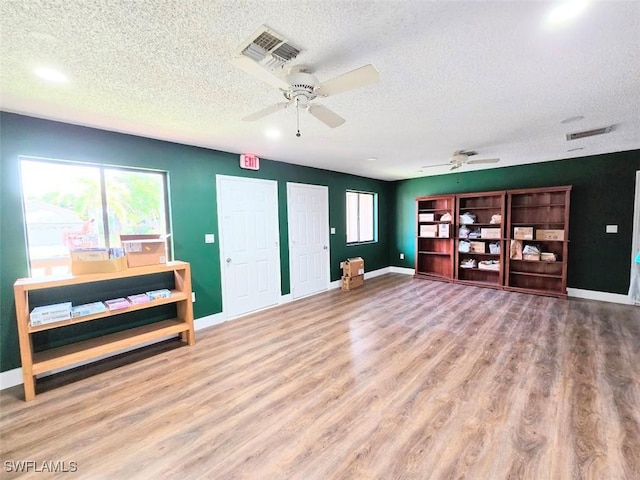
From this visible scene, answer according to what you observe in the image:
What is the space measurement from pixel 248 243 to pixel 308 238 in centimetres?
130

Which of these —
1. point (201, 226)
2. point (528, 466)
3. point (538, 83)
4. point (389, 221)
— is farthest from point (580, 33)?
point (389, 221)

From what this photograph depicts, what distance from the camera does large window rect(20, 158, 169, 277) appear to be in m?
2.68

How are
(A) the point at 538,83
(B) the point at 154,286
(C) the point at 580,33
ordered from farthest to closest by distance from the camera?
(B) the point at 154,286 → (A) the point at 538,83 → (C) the point at 580,33

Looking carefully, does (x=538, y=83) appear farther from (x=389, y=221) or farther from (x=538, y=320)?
(x=389, y=221)

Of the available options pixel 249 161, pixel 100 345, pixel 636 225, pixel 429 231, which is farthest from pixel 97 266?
pixel 636 225

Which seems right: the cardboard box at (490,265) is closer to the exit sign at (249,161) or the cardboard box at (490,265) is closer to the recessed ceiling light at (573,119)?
the recessed ceiling light at (573,119)

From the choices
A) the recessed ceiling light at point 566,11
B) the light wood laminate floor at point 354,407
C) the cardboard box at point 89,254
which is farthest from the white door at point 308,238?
the recessed ceiling light at point 566,11

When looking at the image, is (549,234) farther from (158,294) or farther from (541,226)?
(158,294)

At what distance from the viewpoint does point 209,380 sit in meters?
2.52

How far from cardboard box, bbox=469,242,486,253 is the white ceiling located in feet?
9.05

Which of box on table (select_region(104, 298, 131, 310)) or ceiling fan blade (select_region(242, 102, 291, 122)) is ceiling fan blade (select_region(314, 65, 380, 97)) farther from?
box on table (select_region(104, 298, 131, 310))

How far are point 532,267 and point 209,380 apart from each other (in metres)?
5.77

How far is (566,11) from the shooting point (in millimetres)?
1362

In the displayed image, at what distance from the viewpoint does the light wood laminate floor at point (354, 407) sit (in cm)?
163
